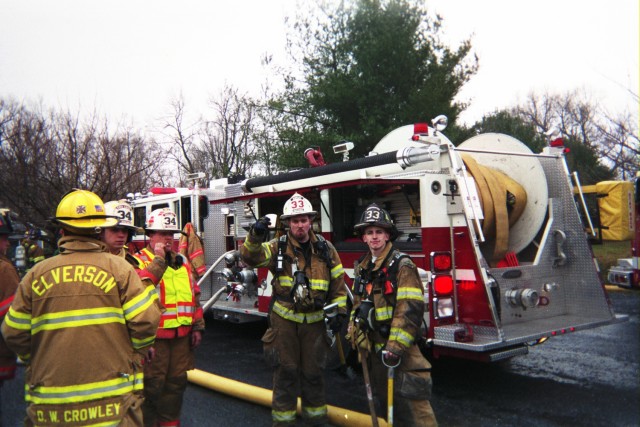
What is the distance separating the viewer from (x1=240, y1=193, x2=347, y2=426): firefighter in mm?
4113

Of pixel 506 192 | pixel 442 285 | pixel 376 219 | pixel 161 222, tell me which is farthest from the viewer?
pixel 506 192

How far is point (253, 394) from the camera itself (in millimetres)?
5230

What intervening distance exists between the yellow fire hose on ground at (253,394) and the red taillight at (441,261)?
1.45 metres

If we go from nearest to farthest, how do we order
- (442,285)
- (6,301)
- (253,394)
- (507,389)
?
(6,301)
(442,285)
(253,394)
(507,389)

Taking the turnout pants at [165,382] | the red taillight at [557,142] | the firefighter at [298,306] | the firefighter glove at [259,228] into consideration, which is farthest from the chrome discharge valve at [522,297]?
the turnout pants at [165,382]

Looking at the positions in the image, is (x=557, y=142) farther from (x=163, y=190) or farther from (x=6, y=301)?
(x=163, y=190)

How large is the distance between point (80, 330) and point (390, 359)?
1.78 meters

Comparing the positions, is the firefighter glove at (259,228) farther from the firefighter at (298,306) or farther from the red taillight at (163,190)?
the red taillight at (163,190)

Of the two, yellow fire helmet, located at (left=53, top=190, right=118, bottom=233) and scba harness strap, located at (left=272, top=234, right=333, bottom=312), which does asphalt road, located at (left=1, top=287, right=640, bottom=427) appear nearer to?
scba harness strap, located at (left=272, top=234, right=333, bottom=312)

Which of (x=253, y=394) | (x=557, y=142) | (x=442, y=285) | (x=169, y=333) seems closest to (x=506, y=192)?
(x=557, y=142)

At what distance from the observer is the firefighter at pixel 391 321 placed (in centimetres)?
337

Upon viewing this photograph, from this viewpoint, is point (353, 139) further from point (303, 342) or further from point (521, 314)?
point (303, 342)

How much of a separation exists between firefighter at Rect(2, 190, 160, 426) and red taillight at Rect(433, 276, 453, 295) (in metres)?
3.00

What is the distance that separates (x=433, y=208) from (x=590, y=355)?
335 centimetres
